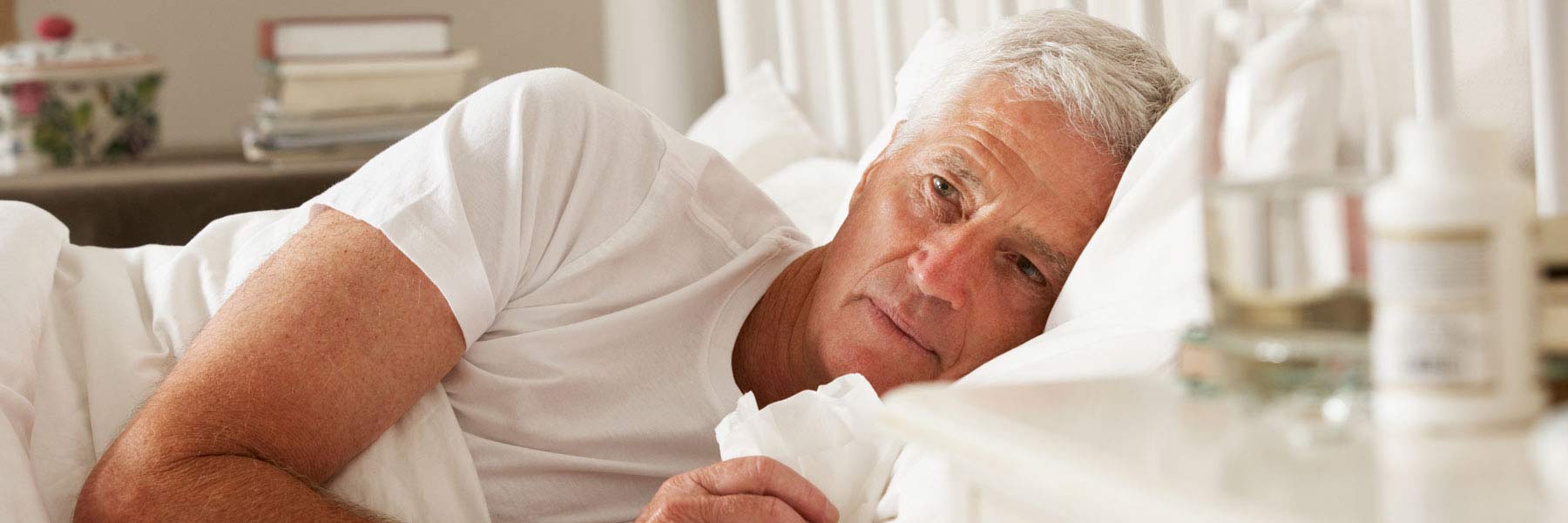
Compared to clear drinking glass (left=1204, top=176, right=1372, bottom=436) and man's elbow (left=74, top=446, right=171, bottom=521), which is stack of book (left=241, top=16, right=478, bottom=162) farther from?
clear drinking glass (left=1204, top=176, right=1372, bottom=436)

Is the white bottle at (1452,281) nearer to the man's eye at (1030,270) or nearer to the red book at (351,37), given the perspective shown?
the man's eye at (1030,270)

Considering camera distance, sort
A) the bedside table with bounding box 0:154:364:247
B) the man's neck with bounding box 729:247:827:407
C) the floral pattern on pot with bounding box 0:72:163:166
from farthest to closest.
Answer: the floral pattern on pot with bounding box 0:72:163:166 → the bedside table with bounding box 0:154:364:247 → the man's neck with bounding box 729:247:827:407

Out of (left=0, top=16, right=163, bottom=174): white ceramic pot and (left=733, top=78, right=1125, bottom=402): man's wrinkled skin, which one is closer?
(left=733, top=78, right=1125, bottom=402): man's wrinkled skin

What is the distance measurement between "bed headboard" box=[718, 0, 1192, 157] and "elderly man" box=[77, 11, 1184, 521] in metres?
0.40

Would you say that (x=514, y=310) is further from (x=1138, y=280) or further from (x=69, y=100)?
(x=69, y=100)

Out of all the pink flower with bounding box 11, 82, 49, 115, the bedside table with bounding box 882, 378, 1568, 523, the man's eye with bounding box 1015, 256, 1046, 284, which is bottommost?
the man's eye with bounding box 1015, 256, 1046, 284

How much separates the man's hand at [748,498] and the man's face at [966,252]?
36cm

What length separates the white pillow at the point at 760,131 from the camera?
2.24 meters

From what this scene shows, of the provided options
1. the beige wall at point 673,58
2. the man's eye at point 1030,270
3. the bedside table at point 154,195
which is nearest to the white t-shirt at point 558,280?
the man's eye at point 1030,270

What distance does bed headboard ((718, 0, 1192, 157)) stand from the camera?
77.0 inches

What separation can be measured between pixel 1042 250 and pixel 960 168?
4.6 inches

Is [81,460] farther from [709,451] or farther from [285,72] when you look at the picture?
[285,72]

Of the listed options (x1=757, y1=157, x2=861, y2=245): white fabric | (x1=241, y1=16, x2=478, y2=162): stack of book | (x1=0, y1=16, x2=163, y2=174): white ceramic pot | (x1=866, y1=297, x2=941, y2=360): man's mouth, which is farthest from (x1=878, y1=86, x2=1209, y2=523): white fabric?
(x1=0, y1=16, x2=163, y2=174): white ceramic pot

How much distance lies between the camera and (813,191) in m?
1.94
